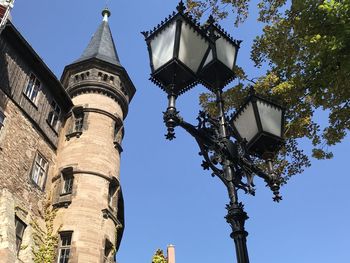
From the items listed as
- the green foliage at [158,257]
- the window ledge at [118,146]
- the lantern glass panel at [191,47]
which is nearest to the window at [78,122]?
the window ledge at [118,146]

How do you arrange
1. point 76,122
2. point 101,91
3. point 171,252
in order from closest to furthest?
1. point 76,122
2. point 101,91
3. point 171,252

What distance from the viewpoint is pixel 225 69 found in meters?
6.01

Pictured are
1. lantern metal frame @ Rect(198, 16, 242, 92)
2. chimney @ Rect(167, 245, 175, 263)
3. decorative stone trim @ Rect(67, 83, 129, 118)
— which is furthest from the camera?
chimney @ Rect(167, 245, 175, 263)

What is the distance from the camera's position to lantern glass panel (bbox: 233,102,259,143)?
561 cm

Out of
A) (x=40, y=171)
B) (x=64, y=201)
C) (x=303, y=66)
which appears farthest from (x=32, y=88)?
(x=303, y=66)

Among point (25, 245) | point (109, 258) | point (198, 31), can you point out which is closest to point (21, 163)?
point (25, 245)

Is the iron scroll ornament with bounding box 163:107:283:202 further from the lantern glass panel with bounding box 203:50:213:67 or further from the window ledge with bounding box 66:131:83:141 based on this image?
the window ledge with bounding box 66:131:83:141

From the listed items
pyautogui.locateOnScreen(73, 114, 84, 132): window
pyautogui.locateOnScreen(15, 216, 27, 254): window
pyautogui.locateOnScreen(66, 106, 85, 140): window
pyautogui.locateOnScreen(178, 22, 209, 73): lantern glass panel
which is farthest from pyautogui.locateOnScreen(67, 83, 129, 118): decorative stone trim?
pyautogui.locateOnScreen(178, 22, 209, 73): lantern glass panel

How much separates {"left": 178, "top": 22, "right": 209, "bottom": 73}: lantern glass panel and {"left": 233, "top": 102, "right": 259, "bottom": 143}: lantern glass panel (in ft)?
2.98

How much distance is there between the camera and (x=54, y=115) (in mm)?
23391

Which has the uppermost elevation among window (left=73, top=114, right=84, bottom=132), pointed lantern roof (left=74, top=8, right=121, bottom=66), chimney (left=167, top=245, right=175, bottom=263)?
pointed lantern roof (left=74, top=8, right=121, bottom=66)

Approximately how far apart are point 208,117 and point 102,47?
23256 millimetres

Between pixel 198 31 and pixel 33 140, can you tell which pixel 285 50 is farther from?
pixel 33 140

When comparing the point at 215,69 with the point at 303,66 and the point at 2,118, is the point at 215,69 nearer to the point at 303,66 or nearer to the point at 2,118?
the point at 303,66
